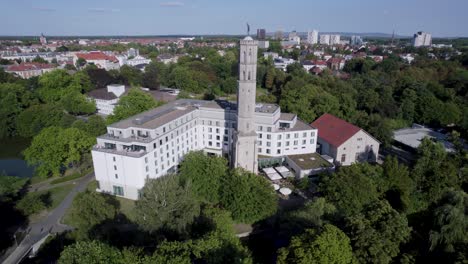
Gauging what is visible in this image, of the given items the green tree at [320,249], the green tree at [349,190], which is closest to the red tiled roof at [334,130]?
the green tree at [349,190]

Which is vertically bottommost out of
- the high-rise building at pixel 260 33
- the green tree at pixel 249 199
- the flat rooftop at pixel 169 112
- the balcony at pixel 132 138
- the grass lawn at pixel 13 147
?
the grass lawn at pixel 13 147

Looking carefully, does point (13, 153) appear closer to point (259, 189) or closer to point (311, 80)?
point (259, 189)

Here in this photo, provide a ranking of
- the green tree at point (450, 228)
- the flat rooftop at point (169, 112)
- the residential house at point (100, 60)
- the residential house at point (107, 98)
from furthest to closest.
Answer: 1. the residential house at point (100, 60)
2. the residential house at point (107, 98)
3. the flat rooftop at point (169, 112)
4. the green tree at point (450, 228)

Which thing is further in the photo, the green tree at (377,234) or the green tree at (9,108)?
the green tree at (9,108)

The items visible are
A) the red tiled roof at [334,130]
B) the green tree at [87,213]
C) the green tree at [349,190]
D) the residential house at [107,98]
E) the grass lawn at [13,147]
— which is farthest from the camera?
the residential house at [107,98]

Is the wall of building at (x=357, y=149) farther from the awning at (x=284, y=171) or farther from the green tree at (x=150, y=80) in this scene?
the green tree at (x=150, y=80)

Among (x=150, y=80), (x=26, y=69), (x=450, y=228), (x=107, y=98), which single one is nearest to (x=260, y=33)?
(x=450, y=228)

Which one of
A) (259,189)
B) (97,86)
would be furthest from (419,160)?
(97,86)
